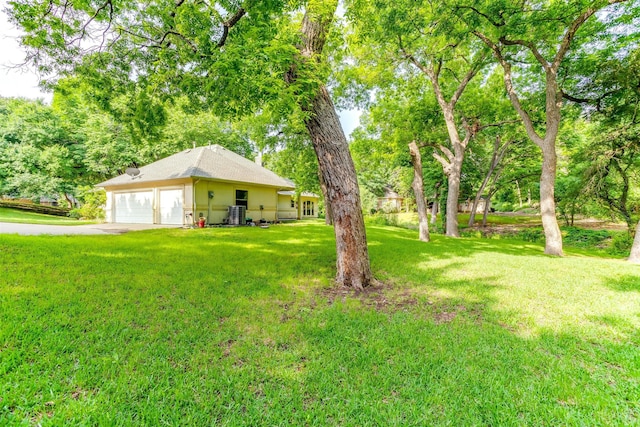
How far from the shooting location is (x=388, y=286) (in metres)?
4.85

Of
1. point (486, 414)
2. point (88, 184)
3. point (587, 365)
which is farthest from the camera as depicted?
point (88, 184)

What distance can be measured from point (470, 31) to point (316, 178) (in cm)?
1200

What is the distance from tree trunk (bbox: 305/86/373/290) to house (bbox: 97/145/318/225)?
10320mm

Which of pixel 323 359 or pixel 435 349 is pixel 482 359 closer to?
pixel 435 349

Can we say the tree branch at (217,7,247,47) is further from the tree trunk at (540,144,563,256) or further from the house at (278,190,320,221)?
the house at (278,190,320,221)

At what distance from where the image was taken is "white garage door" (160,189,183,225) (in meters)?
14.4

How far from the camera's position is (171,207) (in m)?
14.7

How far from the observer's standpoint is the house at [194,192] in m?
14.1

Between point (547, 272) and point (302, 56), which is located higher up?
point (302, 56)

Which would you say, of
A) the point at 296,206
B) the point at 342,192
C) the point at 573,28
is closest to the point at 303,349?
the point at 342,192

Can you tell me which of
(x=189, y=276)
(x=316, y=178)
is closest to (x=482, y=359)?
(x=189, y=276)

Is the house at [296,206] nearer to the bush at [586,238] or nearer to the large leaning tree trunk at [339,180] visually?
the large leaning tree trunk at [339,180]

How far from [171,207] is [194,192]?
2.11 meters

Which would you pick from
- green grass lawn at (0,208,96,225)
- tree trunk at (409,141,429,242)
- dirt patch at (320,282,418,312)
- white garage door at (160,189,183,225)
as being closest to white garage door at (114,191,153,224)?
white garage door at (160,189,183,225)
